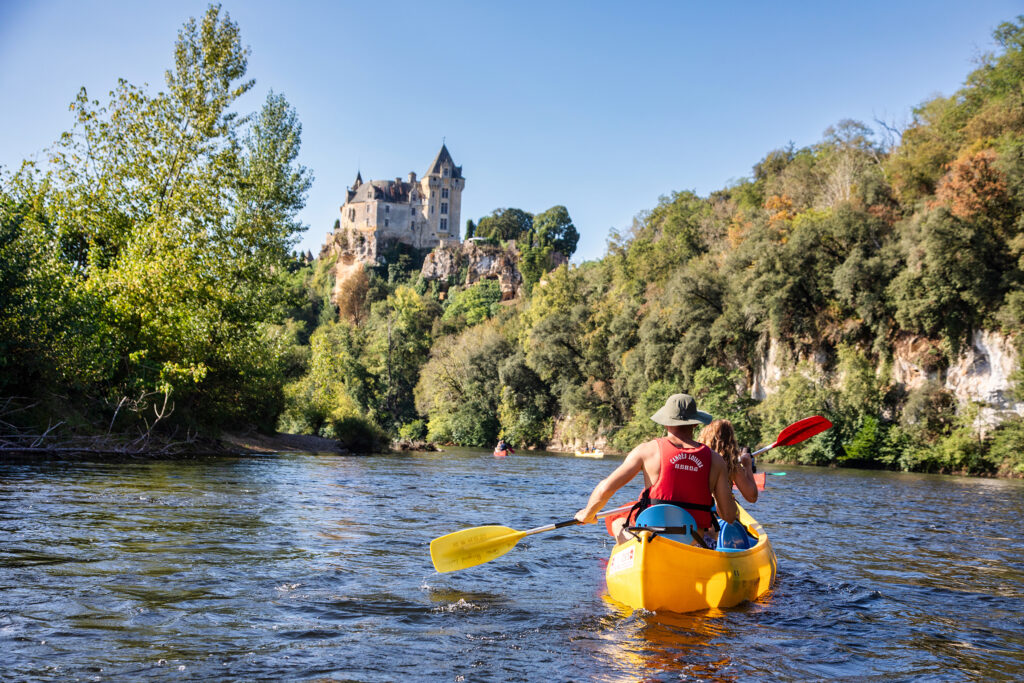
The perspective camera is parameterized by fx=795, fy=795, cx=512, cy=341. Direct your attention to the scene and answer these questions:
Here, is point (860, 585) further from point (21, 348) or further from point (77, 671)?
point (21, 348)

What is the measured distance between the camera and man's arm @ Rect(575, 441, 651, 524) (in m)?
6.04

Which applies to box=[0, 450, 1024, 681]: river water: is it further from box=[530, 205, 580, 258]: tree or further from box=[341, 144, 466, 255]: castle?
box=[341, 144, 466, 255]: castle

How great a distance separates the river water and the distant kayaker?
939 millimetres

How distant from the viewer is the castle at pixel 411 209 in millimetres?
106500

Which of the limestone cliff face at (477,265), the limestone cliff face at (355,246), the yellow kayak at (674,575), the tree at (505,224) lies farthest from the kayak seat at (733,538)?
the limestone cliff face at (355,246)

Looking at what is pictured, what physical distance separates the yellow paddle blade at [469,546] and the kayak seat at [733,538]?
1726 mm

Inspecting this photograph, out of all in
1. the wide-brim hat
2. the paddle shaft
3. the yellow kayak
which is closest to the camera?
the yellow kayak

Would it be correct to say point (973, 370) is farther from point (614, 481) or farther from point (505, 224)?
point (505, 224)

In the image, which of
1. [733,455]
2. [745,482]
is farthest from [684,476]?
[733,455]

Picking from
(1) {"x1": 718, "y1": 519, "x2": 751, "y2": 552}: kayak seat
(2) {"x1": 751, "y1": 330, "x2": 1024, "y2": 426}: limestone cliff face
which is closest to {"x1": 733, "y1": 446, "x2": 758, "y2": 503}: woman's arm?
(1) {"x1": 718, "y1": 519, "x2": 751, "y2": 552}: kayak seat

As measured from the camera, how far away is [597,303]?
50312 mm

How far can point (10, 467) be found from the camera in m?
13.4

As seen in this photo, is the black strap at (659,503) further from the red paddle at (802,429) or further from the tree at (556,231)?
the tree at (556,231)

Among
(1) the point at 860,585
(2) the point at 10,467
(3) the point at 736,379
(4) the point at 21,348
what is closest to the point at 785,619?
(1) the point at 860,585
